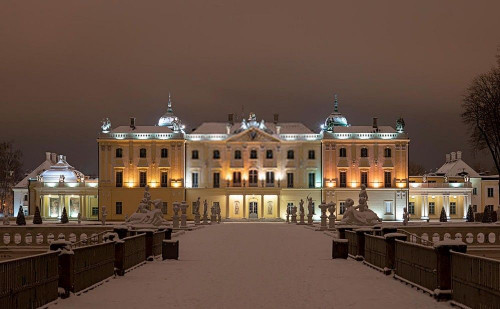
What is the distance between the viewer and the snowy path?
13188mm

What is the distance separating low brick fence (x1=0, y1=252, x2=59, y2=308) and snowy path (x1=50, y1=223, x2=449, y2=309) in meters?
0.38

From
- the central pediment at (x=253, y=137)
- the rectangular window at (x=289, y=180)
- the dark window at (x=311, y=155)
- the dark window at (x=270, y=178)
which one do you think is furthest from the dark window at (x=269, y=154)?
the dark window at (x=311, y=155)

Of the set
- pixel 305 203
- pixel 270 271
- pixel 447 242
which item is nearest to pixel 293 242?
pixel 270 271

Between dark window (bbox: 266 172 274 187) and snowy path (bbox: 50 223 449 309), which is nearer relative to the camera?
snowy path (bbox: 50 223 449 309)

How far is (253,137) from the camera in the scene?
75.2 m

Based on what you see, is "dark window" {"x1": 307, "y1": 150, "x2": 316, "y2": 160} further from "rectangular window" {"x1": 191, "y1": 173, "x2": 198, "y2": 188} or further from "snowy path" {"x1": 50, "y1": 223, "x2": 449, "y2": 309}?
"snowy path" {"x1": 50, "y1": 223, "x2": 449, "y2": 309}

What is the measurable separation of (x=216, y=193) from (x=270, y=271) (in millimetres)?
56062

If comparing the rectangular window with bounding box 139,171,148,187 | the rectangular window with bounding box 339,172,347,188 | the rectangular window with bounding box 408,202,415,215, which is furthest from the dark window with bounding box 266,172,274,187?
the rectangular window with bounding box 408,202,415,215

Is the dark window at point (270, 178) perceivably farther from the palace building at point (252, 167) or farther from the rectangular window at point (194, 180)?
the rectangular window at point (194, 180)

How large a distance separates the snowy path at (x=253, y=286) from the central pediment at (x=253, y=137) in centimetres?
5222

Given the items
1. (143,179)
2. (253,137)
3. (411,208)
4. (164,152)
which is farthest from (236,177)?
(411,208)

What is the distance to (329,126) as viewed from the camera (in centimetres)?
7519

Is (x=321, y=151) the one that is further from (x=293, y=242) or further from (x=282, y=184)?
(x=293, y=242)

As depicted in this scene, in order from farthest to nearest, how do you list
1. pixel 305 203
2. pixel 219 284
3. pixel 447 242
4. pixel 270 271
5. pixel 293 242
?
pixel 305 203 → pixel 293 242 → pixel 270 271 → pixel 219 284 → pixel 447 242
